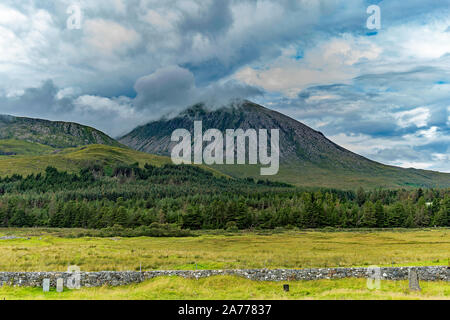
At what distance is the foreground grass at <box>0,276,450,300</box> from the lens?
2590cm

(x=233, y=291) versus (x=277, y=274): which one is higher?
(x=277, y=274)

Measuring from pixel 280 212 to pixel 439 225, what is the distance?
2553 inches

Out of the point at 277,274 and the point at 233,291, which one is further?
the point at 277,274

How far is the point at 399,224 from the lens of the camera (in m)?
148

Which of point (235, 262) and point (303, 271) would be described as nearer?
point (303, 271)

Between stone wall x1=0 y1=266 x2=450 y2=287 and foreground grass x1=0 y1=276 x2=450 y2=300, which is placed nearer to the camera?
foreground grass x1=0 y1=276 x2=450 y2=300

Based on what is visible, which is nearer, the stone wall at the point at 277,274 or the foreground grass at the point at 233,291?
the foreground grass at the point at 233,291

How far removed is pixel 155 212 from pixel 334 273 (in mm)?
130437

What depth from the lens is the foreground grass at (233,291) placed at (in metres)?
25.9

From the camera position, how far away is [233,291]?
29219 millimetres
